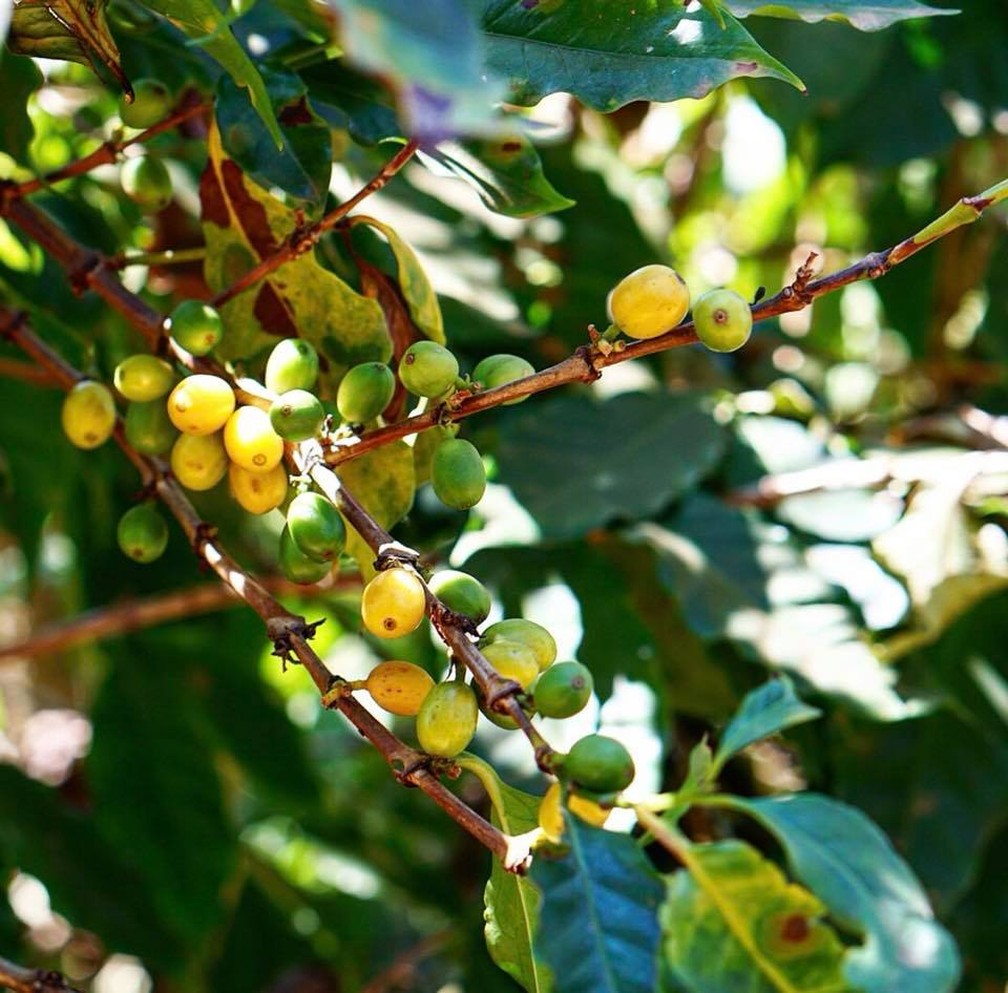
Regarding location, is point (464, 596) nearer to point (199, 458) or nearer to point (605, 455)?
point (199, 458)

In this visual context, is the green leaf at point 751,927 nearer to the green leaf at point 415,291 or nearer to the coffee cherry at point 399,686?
the coffee cherry at point 399,686

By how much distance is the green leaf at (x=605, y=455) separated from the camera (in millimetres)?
1007

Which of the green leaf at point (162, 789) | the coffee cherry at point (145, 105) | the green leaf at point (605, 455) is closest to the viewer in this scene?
the coffee cherry at point (145, 105)

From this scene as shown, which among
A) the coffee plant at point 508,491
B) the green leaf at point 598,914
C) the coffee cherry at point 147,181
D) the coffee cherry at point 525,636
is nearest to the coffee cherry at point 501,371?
the coffee plant at point 508,491

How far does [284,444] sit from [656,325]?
0.63ft

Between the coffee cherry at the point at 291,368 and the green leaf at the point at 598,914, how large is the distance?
27 centimetres

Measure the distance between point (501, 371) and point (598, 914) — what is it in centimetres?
25

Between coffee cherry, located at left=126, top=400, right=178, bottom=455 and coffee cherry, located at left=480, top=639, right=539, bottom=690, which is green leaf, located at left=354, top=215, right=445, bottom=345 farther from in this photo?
coffee cherry, located at left=480, top=639, right=539, bottom=690

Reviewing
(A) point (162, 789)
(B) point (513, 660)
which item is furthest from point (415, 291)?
(A) point (162, 789)

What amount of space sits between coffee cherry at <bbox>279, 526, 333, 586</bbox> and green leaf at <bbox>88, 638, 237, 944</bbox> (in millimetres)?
806

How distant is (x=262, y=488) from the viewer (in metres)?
0.63

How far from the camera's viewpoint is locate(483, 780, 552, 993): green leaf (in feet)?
1.77

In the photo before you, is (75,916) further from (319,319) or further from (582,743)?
(582,743)

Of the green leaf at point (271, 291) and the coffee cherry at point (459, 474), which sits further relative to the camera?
the green leaf at point (271, 291)
